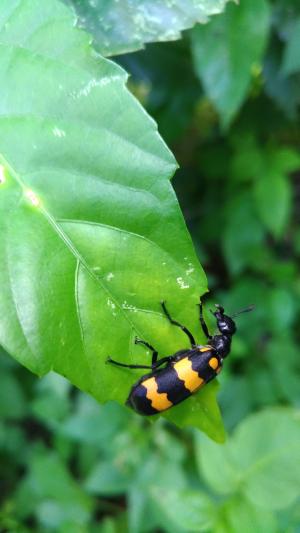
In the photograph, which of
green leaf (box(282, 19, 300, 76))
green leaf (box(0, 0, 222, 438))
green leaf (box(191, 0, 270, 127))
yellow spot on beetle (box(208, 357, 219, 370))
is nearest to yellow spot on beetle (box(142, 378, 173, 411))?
yellow spot on beetle (box(208, 357, 219, 370))

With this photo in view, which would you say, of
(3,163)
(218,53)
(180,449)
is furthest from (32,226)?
(180,449)

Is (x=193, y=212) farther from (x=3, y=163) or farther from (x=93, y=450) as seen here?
(x=3, y=163)

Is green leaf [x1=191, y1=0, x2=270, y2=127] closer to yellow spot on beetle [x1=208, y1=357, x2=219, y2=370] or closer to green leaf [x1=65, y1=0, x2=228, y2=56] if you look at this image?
green leaf [x1=65, y1=0, x2=228, y2=56]

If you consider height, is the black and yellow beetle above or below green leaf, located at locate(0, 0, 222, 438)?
below

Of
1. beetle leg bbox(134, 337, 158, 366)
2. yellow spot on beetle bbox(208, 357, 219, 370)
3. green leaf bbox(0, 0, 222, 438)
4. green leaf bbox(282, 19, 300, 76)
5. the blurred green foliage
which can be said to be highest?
green leaf bbox(0, 0, 222, 438)

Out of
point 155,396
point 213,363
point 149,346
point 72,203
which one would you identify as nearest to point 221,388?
point 213,363

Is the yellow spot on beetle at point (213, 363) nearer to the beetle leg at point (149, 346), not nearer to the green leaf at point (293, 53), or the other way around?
the beetle leg at point (149, 346)

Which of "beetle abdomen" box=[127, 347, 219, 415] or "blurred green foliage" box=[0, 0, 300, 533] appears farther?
"blurred green foliage" box=[0, 0, 300, 533]
